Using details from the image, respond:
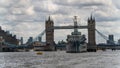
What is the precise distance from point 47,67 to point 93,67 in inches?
392

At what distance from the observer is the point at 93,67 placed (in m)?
95.4

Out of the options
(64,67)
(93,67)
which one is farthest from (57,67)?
(93,67)

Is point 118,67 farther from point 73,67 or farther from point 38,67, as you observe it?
point 38,67

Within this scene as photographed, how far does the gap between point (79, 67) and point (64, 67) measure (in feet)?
10.7

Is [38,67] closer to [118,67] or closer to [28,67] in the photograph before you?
[28,67]

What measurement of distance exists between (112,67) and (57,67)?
1193 cm

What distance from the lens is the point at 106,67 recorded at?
9612 cm

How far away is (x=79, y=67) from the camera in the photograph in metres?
96.9

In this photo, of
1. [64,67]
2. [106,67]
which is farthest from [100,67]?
[64,67]

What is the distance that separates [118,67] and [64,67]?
11930 millimetres

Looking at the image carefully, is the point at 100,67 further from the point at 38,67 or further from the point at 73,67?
the point at 38,67

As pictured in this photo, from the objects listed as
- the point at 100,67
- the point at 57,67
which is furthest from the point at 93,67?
the point at 57,67

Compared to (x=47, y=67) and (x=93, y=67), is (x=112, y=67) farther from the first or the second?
(x=47, y=67)

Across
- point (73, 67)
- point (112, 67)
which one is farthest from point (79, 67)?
point (112, 67)
